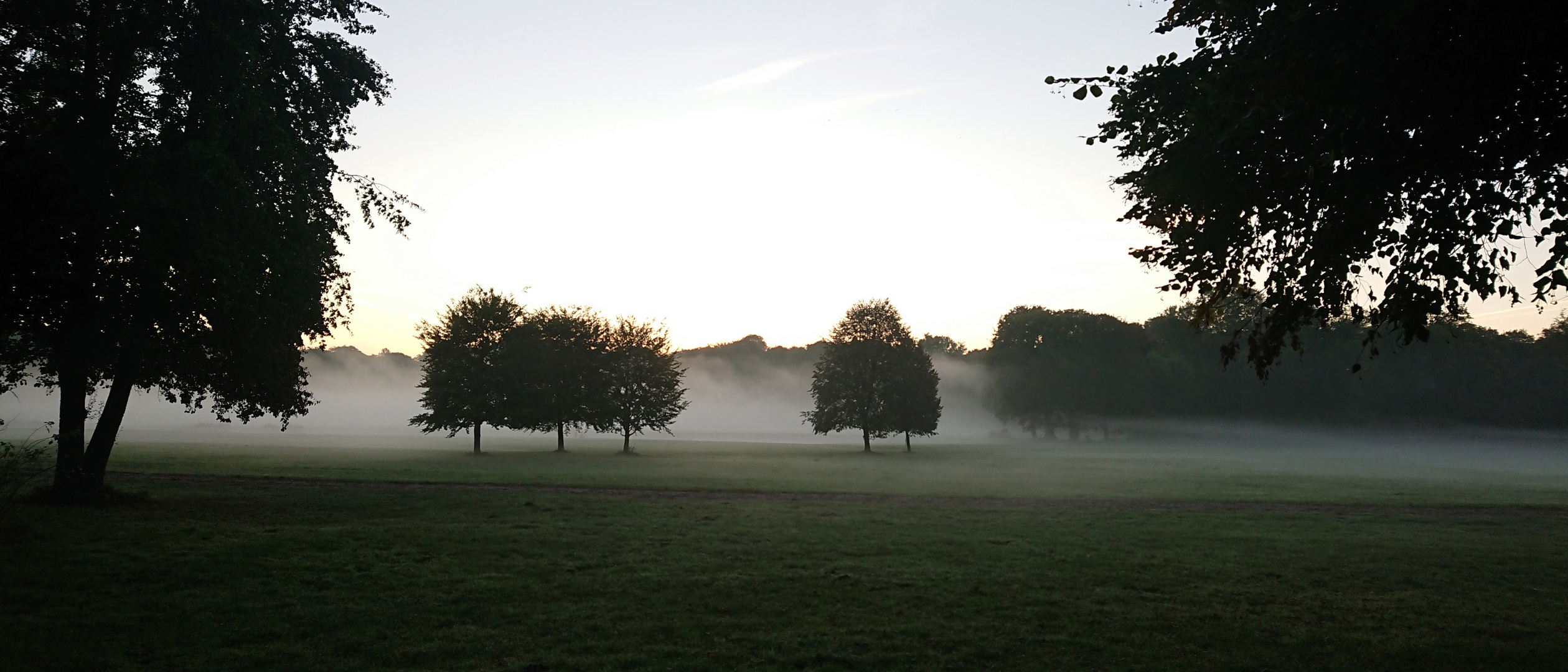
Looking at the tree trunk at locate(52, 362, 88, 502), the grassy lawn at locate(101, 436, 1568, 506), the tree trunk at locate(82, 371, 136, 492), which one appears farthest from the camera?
the grassy lawn at locate(101, 436, 1568, 506)

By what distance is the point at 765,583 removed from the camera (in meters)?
11.9

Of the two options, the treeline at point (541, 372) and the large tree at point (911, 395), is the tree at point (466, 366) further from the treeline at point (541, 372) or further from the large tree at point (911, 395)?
the large tree at point (911, 395)

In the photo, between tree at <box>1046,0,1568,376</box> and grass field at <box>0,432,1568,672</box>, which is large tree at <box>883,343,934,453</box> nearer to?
grass field at <box>0,432,1568,672</box>

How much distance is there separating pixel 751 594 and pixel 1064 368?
287ft

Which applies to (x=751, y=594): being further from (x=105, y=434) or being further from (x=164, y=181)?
(x=105, y=434)

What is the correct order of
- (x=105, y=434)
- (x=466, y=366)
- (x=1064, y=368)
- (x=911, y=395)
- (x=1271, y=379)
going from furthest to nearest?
(x=1271, y=379), (x=1064, y=368), (x=911, y=395), (x=466, y=366), (x=105, y=434)

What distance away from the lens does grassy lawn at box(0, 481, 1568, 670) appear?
28.4ft

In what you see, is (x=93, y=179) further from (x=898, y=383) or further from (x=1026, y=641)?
(x=898, y=383)

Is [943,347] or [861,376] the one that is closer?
[861,376]

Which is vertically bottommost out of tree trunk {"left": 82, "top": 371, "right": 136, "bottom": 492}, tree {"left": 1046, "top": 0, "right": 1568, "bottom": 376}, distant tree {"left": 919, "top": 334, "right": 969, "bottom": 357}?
tree trunk {"left": 82, "top": 371, "right": 136, "bottom": 492}

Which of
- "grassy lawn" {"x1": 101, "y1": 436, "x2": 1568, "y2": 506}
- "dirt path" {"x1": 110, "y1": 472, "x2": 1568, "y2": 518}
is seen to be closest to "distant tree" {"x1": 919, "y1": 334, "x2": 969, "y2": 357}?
"grassy lawn" {"x1": 101, "y1": 436, "x2": 1568, "y2": 506}

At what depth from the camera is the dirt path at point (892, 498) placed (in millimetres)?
23125

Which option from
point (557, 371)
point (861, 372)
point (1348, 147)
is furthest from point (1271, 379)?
point (1348, 147)

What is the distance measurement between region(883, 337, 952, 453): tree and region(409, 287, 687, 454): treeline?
1670 cm
